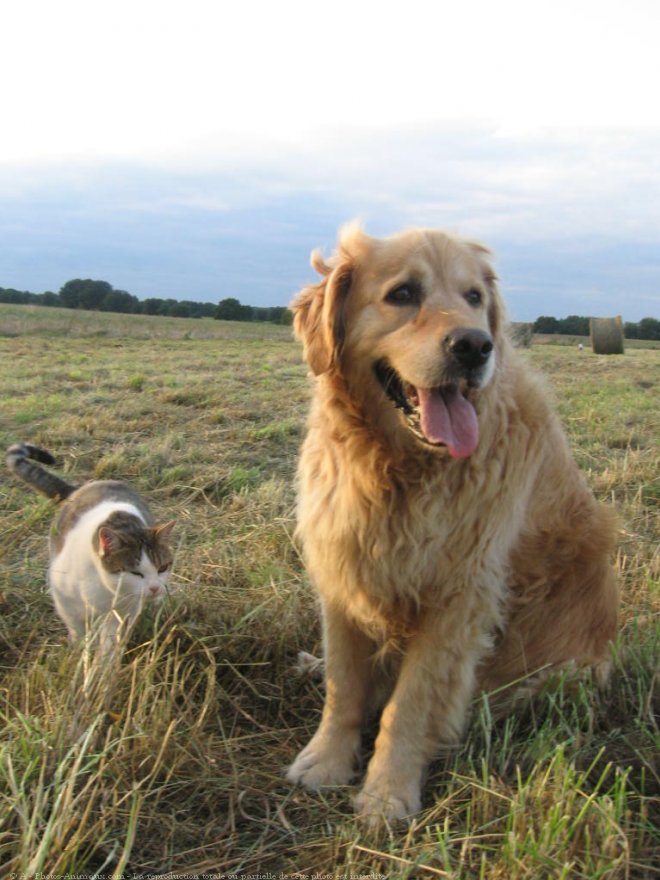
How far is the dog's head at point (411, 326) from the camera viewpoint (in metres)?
2.29

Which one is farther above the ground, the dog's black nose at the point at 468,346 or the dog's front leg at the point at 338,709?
the dog's black nose at the point at 468,346

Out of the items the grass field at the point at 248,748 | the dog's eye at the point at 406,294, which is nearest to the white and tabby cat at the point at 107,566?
the grass field at the point at 248,748

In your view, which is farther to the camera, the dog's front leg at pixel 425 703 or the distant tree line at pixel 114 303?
the distant tree line at pixel 114 303

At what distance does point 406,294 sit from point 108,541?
1.58m

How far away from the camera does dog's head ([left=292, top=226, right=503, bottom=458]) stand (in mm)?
2287

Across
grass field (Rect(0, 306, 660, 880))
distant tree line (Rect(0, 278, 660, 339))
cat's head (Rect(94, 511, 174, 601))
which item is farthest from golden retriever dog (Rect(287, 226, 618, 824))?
distant tree line (Rect(0, 278, 660, 339))

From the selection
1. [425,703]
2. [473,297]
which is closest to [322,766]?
[425,703]

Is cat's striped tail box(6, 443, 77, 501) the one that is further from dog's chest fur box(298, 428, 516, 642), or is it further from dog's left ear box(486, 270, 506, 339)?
dog's left ear box(486, 270, 506, 339)

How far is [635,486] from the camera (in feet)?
15.8

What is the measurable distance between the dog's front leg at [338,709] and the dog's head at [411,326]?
74 centimetres

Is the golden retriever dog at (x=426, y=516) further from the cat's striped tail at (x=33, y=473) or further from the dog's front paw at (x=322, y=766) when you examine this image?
the cat's striped tail at (x=33, y=473)

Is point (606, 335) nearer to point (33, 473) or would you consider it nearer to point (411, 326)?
point (33, 473)

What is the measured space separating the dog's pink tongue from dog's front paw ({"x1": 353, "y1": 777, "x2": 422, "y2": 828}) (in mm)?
978

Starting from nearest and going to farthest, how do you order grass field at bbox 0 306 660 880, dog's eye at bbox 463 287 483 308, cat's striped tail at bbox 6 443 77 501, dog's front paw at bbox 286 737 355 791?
grass field at bbox 0 306 660 880
dog's front paw at bbox 286 737 355 791
dog's eye at bbox 463 287 483 308
cat's striped tail at bbox 6 443 77 501
